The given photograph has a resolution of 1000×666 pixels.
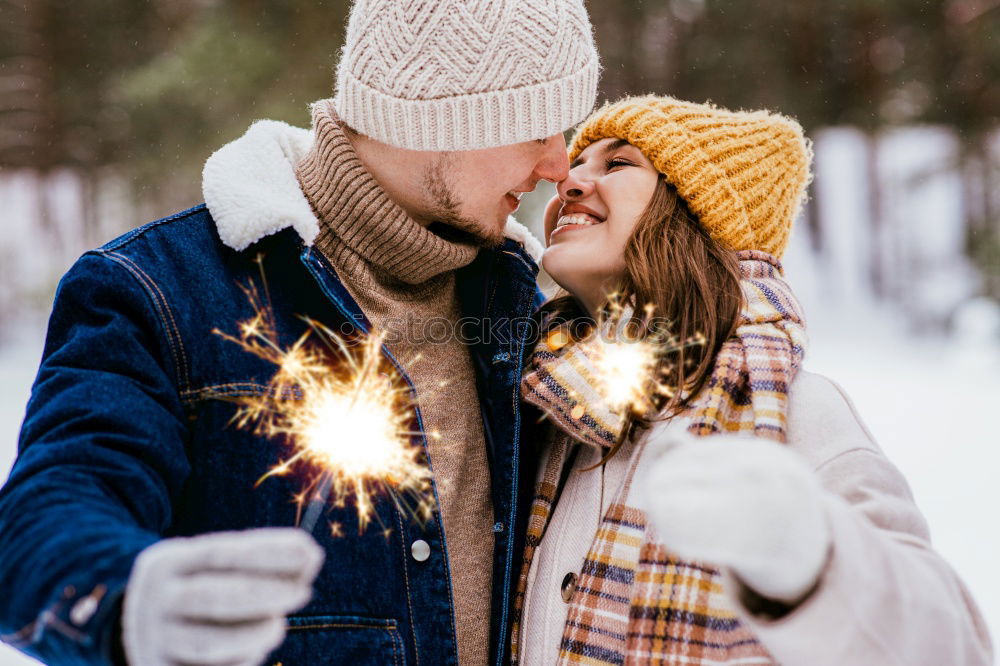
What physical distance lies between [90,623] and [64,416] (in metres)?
0.38

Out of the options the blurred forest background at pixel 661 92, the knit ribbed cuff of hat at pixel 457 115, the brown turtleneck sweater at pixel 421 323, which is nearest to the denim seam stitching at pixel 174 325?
the brown turtleneck sweater at pixel 421 323

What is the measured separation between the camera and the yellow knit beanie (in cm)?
197

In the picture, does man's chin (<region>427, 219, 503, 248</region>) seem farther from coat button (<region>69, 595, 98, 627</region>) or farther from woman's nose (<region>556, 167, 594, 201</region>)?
coat button (<region>69, 595, 98, 627</region>)

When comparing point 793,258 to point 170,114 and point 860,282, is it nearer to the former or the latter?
point 860,282

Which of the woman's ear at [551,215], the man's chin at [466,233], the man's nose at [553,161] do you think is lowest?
the man's chin at [466,233]

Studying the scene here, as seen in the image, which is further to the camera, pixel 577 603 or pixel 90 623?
pixel 577 603

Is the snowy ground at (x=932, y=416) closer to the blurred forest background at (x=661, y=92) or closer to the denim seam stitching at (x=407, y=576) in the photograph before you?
the blurred forest background at (x=661, y=92)

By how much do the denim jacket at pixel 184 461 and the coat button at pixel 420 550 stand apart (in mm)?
12

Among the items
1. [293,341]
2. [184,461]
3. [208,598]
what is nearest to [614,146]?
[293,341]

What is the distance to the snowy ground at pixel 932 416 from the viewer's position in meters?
4.57

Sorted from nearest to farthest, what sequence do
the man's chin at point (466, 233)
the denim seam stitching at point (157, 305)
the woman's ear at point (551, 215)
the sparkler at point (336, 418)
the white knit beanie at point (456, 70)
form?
the denim seam stitching at point (157, 305) < the sparkler at point (336, 418) < the white knit beanie at point (456, 70) < the man's chin at point (466, 233) < the woman's ear at point (551, 215)

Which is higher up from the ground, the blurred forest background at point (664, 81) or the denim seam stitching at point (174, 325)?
the blurred forest background at point (664, 81)

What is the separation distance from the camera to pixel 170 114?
7574mm

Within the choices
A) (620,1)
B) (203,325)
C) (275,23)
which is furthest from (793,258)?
(203,325)
